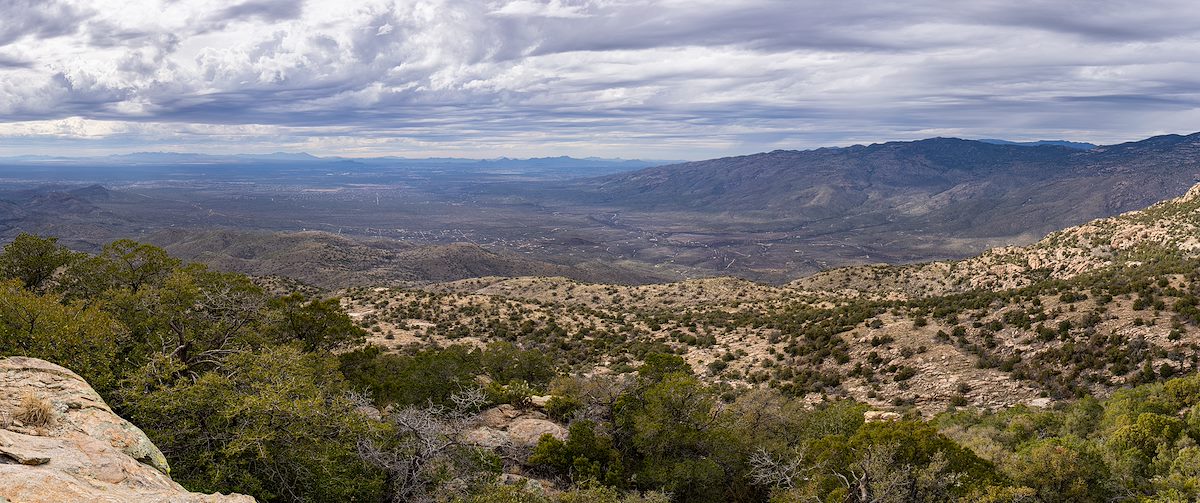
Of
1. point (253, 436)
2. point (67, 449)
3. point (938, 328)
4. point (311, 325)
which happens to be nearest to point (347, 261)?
point (311, 325)

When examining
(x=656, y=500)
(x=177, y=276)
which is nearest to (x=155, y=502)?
(x=656, y=500)

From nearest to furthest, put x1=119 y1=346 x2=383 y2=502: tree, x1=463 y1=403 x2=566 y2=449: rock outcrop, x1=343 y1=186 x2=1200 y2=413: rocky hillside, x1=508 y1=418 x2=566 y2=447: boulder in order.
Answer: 1. x1=119 y1=346 x2=383 y2=502: tree
2. x1=463 y1=403 x2=566 y2=449: rock outcrop
3. x1=508 y1=418 x2=566 y2=447: boulder
4. x1=343 y1=186 x2=1200 y2=413: rocky hillside

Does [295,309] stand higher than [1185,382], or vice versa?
[295,309]

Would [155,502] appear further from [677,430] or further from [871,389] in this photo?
[871,389]

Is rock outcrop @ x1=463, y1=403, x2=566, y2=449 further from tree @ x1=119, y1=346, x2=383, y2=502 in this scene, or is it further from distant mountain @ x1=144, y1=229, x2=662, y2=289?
distant mountain @ x1=144, y1=229, x2=662, y2=289

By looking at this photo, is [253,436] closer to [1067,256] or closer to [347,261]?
[1067,256]

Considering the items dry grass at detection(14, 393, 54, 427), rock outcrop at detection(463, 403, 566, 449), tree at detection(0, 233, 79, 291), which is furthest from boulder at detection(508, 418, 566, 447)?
tree at detection(0, 233, 79, 291)

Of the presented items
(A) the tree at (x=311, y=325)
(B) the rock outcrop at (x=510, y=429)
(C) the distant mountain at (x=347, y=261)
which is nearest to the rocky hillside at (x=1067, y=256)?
(B) the rock outcrop at (x=510, y=429)
